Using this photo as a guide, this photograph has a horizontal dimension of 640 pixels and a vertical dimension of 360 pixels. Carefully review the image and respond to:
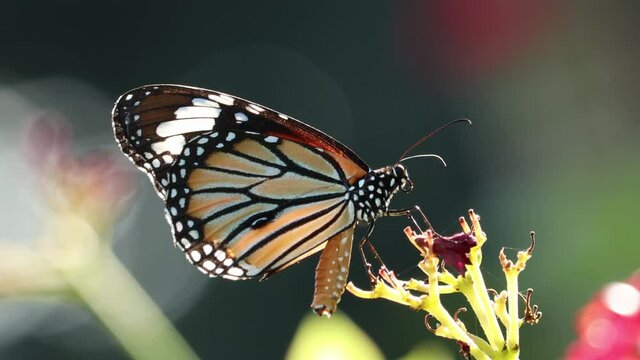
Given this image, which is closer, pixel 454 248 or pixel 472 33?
pixel 454 248

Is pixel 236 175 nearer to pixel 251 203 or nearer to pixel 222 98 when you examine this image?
pixel 251 203

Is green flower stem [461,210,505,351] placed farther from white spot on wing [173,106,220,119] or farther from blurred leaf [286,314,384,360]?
white spot on wing [173,106,220,119]

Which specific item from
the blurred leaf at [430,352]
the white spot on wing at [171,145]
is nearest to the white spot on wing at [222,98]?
the white spot on wing at [171,145]

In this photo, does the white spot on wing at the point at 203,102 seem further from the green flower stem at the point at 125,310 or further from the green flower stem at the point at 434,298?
the green flower stem at the point at 434,298
